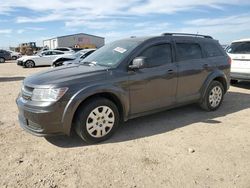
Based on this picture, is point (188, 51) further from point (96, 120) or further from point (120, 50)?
point (96, 120)

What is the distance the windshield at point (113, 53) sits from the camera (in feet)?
16.1

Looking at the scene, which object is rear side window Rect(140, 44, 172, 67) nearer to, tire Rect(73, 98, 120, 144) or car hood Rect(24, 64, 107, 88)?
car hood Rect(24, 64, 107, 88)

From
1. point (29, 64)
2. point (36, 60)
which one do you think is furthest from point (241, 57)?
point (29, 64)

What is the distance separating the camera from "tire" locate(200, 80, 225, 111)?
6204 millimetres

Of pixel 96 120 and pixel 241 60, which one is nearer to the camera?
pixel 96 120

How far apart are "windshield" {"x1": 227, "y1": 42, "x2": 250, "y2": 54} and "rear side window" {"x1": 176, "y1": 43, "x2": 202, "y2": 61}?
362 cm

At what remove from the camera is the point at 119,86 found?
462 cm

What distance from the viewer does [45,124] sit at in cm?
411

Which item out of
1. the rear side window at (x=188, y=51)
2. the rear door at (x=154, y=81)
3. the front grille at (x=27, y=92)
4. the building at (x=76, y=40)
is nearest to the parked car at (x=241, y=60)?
the rear side window at (x=188, y=51)

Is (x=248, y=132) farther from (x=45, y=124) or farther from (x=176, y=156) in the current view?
(x=45, y=124)

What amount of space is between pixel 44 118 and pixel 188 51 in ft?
11.1

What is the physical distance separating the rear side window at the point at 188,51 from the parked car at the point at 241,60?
3.34m

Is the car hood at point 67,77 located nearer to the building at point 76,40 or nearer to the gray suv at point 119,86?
the gray suv at point 119,86

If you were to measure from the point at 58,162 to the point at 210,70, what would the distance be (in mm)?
3993
